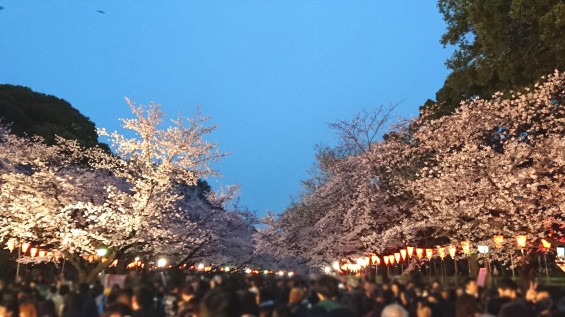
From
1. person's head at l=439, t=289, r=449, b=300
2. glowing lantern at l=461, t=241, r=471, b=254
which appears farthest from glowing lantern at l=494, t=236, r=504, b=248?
person's head at l=439, t=289, r=449, b=300

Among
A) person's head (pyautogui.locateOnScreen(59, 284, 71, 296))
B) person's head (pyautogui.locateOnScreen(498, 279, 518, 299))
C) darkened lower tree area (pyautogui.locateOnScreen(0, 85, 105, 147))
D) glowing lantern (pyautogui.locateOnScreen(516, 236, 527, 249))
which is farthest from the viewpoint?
darkened lower tree area (pyautogui.locateOnScreen(0, 85, 105, 147))

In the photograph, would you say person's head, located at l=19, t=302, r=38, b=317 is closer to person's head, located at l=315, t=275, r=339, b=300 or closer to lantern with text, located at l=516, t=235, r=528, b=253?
person's head, located at l=315, t=275, r=339, b=300

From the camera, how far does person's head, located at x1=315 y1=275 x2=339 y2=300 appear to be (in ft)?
27.4

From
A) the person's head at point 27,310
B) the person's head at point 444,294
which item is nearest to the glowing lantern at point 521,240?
the person's head at point 444,294

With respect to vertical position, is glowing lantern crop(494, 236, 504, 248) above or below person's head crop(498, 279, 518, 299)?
above

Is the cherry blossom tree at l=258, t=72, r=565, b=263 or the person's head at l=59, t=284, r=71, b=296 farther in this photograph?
the cherry blossom tree at l=258, t=72, r=565, b=263

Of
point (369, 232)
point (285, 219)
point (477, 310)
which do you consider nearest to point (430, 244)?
point (369, 232)

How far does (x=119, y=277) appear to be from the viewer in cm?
1103

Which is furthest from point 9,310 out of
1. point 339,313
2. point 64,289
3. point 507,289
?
point 507,289

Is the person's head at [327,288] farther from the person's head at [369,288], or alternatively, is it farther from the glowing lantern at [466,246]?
the glowing lantern at [466,246]

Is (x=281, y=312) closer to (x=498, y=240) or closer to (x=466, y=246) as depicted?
(x=498, y=240)

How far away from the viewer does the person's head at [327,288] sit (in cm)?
836

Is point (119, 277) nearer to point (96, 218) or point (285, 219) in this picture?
point (96, 218)

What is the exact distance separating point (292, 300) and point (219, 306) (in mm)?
1589
